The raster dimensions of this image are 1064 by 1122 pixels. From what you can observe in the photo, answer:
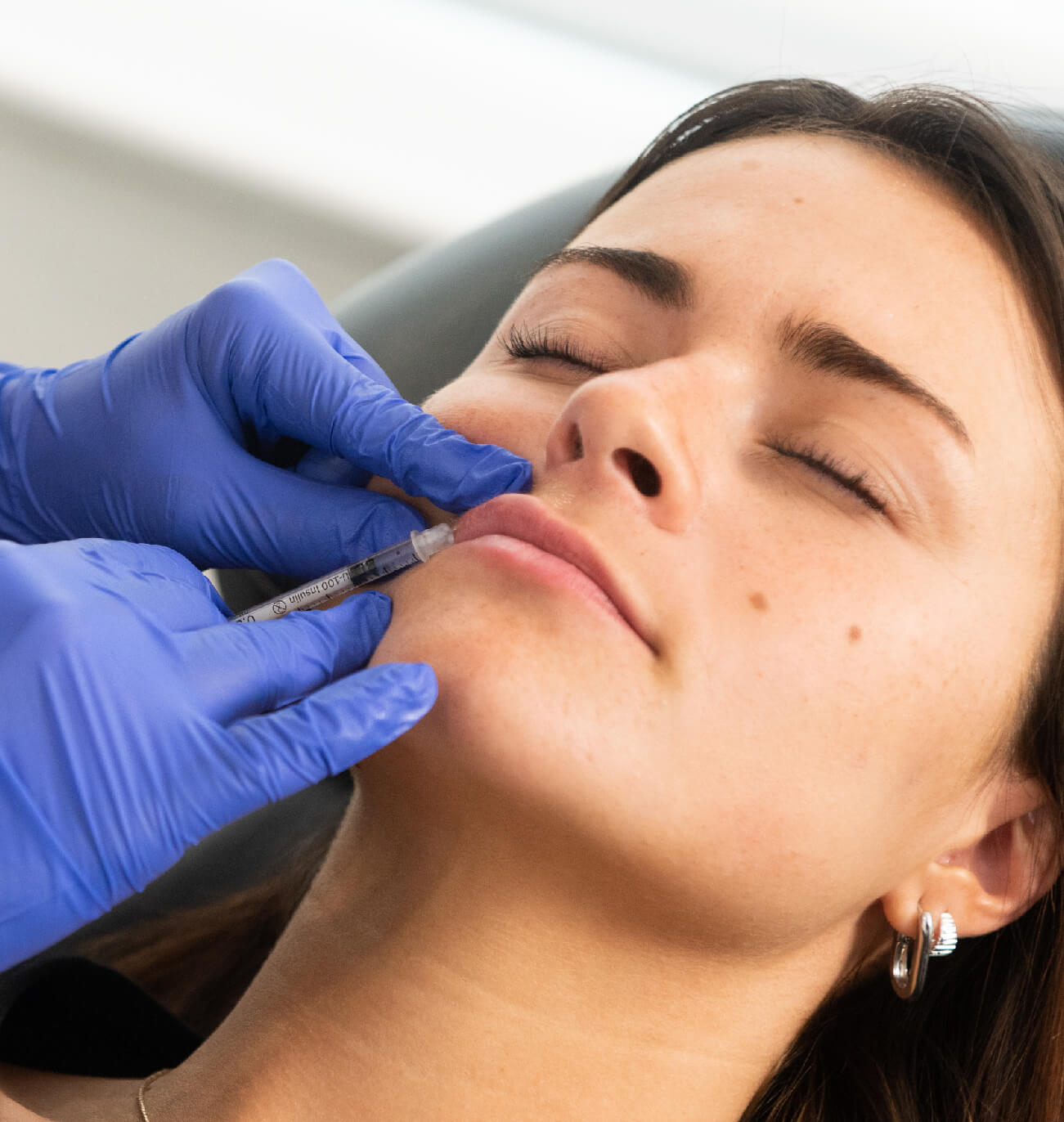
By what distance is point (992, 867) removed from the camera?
3.61 ft

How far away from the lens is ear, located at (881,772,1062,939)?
106 centimetres

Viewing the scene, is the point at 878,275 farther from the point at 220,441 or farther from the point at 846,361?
the point at 220,441

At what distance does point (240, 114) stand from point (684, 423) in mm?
1629

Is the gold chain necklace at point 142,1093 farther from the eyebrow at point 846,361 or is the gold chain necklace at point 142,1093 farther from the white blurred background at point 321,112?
the white blurred background at point 321,112

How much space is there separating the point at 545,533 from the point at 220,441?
0.44 m

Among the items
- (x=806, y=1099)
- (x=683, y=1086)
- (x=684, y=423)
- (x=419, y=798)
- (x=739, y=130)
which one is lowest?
(x=806, y=1099)

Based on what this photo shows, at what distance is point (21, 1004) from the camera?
1260 millimetres

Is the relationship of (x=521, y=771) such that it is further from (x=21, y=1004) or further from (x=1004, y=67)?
(x=1004, y=67)

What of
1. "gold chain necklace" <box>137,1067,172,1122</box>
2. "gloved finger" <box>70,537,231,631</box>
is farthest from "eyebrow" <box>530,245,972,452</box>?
"gold chain necklace" <box>137,1067,172,1122</box>

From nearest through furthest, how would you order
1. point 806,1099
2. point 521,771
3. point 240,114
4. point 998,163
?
point 521,771 → point 998,163 → point 806,1099 → point 240,114

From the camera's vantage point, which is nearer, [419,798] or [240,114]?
[419,798]

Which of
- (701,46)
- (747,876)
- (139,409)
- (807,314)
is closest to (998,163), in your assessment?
(807,314)

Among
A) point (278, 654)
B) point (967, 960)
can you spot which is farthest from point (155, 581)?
point (967, 960)

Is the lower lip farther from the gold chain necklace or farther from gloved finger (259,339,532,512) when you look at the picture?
the gold chain necklace
